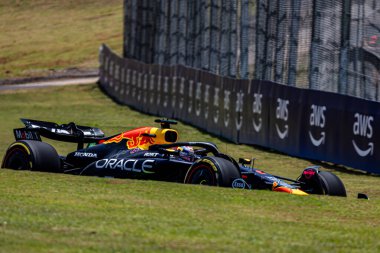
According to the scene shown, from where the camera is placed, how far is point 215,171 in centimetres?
1341

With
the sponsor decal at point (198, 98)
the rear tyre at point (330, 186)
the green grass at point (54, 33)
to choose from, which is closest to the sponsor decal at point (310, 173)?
the rear tyre at point (330, 186)

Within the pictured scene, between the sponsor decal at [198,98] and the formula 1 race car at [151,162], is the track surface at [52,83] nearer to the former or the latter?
the sponsor decal at [198,98]

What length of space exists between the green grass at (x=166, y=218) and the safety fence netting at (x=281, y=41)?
5949 mm

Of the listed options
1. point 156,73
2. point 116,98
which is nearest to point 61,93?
point 116,98

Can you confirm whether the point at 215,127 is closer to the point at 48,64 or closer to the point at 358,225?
the point at 358,225

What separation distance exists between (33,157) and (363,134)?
297 inches

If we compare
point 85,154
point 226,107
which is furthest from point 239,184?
point 226,107

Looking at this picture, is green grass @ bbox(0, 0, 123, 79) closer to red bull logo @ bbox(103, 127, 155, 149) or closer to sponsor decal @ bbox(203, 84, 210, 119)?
sponsor decal @ bbox(203, 84, 210, 119)

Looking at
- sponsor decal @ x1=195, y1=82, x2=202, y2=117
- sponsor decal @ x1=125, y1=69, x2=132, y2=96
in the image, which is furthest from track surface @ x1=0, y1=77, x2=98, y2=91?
sponsor decal @ x1=195, y1=82, x2=202, y2=117

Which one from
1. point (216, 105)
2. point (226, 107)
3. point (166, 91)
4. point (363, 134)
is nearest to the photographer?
point (363, 134)

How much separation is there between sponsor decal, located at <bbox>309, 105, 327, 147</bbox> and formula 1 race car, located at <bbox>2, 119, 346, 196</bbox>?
679 centimetres

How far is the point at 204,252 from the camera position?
29.3 ft

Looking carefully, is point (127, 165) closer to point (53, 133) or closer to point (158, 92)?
point (53, 133)

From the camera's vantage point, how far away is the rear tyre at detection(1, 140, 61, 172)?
14.9m
